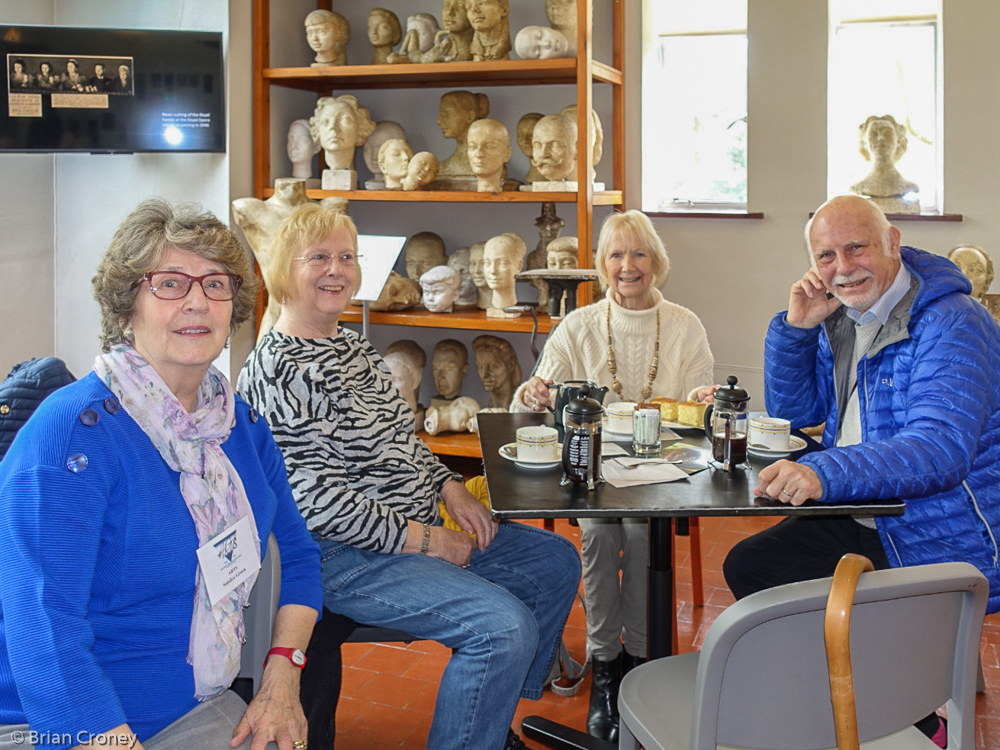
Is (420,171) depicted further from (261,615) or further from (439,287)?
(261,615)

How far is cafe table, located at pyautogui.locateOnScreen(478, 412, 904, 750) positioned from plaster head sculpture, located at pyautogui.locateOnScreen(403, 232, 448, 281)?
8.67 feet

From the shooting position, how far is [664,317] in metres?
3.06

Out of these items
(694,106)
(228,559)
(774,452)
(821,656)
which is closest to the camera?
(821,656)

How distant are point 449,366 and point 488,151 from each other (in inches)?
42.6

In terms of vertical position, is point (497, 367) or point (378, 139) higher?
point (378, 139)

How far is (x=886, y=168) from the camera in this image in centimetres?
477

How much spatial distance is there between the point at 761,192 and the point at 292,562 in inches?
148

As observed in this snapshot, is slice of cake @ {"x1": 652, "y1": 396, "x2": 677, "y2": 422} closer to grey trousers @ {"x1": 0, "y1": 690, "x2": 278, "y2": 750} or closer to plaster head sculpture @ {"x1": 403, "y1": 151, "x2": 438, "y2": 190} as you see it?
grey trousers @ {"x1": 0, "y1": 690, "x2": 278, "y2": 750}

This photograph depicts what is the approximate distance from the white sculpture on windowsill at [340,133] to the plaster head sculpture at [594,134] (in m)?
1.02

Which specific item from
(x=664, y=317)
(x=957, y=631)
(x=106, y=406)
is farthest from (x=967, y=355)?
(x=106, y=406)

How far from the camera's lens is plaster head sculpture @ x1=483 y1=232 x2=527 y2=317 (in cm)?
459

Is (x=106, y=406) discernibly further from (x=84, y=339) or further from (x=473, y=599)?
(x=84, y=339)

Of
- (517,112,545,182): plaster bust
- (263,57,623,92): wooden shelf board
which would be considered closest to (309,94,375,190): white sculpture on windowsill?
(263,57,623,92): wooden shelf board

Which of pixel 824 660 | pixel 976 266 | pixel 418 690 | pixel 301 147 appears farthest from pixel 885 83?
pixel 824 660
